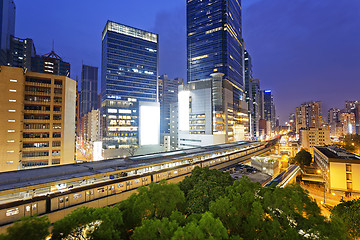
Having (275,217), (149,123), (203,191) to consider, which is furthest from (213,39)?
(275,217)

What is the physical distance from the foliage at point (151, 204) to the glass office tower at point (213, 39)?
302ft

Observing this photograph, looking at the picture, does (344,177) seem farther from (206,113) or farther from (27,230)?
(27,230)

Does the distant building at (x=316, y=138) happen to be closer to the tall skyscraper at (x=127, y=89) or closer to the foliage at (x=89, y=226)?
the tall skyscraper at (x=127, y=89)

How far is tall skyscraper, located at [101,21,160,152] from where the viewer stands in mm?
87938

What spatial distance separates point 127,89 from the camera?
9306 cm

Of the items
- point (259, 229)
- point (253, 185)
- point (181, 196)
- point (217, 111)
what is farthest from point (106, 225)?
point (217, 111)

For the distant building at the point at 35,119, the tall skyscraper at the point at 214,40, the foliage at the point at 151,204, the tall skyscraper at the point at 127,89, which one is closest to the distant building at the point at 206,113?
the tall skyscraper at the point at 127,89

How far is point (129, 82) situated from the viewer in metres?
94.1

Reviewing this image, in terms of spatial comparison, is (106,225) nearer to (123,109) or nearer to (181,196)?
(181,196)

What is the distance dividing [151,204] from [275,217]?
11.7 metres

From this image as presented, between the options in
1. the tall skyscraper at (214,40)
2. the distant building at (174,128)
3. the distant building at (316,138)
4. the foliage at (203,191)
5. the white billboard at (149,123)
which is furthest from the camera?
the distant building at (174,128)

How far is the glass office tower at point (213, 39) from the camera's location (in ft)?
326

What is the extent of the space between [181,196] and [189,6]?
412ft

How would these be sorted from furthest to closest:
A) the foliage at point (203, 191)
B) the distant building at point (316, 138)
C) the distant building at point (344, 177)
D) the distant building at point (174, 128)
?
the distant building at point (174, 128), the distant building at point (316, 138), the distant building at point (344, 177), the foliage at point (203, 191)
